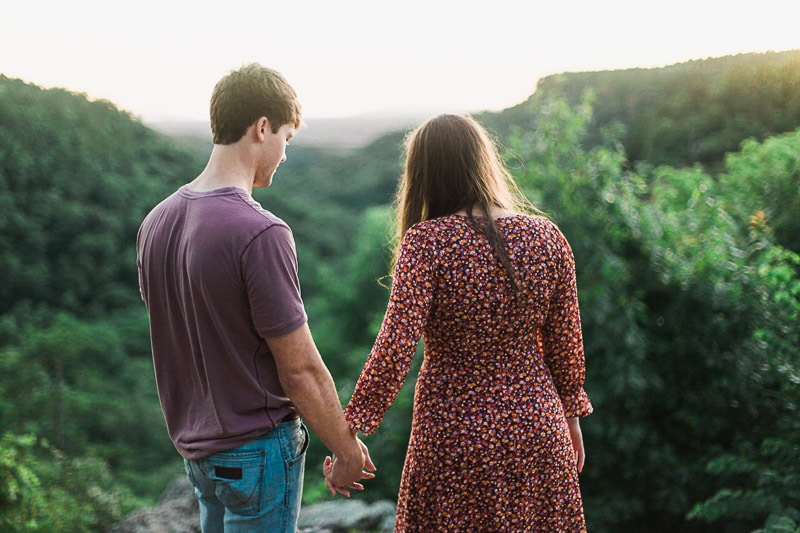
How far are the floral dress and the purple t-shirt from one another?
29 centimetres

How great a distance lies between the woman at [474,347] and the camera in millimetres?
1706

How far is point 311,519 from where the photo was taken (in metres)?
3.79

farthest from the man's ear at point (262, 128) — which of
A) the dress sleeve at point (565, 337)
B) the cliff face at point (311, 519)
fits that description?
the cliff face at point (311, 519)

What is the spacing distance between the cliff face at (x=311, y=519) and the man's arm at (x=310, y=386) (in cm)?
207

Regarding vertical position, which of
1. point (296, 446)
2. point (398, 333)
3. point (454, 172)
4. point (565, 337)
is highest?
point (454, 172)

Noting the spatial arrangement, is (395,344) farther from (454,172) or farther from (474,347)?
(454,172)

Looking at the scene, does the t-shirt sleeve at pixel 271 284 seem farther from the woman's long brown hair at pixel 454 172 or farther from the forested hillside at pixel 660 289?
the forested hillside at pixel 660 289

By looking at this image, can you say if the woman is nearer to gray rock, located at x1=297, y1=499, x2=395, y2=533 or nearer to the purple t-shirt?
the purple t-shirt

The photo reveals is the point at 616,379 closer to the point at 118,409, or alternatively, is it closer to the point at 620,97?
the point at 620,97

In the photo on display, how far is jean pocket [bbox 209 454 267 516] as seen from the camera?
1.53 metres

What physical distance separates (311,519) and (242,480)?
2.44 metres

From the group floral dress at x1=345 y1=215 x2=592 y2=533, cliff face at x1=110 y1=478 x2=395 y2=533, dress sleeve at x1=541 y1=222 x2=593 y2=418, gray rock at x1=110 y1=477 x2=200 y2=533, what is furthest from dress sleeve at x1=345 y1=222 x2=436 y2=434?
gray rock at x1=110 y1=477 x2=200 y2=533

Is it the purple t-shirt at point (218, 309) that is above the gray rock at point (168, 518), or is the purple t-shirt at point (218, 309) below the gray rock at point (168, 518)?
above

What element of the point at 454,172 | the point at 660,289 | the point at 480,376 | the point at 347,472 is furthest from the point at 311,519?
the point at 660,289
